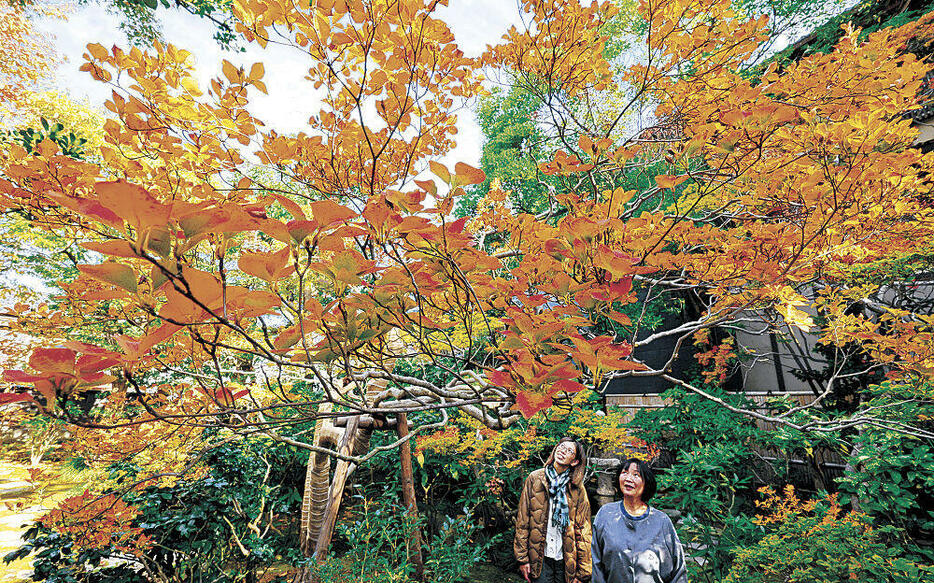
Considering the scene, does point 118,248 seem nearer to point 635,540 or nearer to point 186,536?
point 635,540

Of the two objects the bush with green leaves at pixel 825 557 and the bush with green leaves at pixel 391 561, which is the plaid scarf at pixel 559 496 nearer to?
the bush with green leaves at pixel 391 561

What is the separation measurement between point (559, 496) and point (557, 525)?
189 mm

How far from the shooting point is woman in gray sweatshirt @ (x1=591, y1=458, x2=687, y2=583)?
1.95 m

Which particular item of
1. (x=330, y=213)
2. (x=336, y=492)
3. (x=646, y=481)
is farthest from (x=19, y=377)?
(x=646, y=481)

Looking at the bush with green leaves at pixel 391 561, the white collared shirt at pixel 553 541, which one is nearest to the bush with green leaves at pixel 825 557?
the white collared shirt at pixel 553 541

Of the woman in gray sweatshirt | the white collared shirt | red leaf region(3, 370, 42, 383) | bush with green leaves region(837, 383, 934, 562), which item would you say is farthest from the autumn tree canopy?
the white collared shirt

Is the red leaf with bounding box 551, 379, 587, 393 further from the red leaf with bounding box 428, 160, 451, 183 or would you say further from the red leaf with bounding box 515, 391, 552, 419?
the red leaf with bounding box 428, 160, 451, 183

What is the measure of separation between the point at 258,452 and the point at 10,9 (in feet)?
30.0

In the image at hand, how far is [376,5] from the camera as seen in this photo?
1345mm

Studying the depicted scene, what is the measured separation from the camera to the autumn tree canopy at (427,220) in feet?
2.52

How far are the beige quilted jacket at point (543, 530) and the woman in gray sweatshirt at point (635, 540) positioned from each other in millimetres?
405

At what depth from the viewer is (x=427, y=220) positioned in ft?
3.24

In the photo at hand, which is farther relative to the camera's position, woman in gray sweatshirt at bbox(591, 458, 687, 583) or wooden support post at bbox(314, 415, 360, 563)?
wooden support post at bbox(314, 415, 360, 563)

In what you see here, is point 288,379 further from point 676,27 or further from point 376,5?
point 676,27
